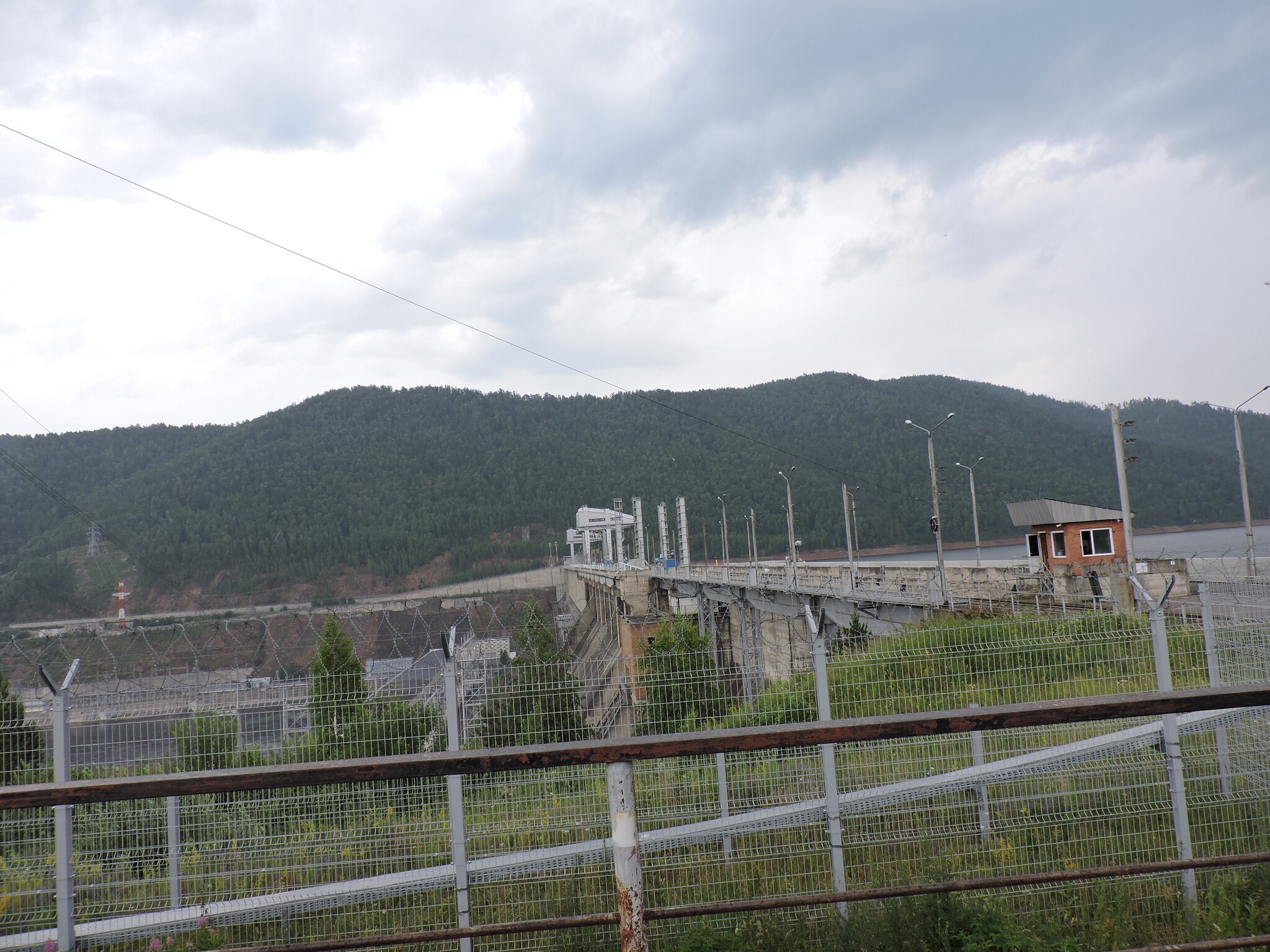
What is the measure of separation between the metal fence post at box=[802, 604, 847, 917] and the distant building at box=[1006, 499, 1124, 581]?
923 inches

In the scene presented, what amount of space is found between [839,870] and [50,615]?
85.9m

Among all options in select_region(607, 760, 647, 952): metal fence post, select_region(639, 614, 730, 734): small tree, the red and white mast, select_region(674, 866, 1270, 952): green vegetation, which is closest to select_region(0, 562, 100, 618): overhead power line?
the red and white mast

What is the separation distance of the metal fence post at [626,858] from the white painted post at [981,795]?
2.84m

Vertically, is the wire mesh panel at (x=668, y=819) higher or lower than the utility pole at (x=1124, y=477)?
lower

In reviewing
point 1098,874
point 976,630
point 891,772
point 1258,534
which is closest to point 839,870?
point 891,772

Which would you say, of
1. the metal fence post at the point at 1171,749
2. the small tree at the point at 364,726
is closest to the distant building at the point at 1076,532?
the metal fence post at the point at 1171,749

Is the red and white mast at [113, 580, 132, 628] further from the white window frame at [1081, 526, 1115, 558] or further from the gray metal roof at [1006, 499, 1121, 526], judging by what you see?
the white window frame at [1081, 526, 1115, 558]

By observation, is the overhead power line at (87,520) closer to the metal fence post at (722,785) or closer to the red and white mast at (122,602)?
the red and white mast at (122,602)

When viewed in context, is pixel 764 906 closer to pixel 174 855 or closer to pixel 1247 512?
pixel 174 855

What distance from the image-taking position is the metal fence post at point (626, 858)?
1.81 meters

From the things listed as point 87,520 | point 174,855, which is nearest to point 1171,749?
point 174,855

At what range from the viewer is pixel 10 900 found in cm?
489

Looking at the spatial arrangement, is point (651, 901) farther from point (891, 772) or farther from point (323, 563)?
point (323, 563)

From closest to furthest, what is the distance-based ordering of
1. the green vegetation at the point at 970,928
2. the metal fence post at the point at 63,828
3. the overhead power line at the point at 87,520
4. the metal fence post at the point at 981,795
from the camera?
the green vegetation at the point at 970,928 < the metal fence post at the point at 63,828 < the metal fence post at the point at 981,795 < the overhead power line at the point at 87,520
